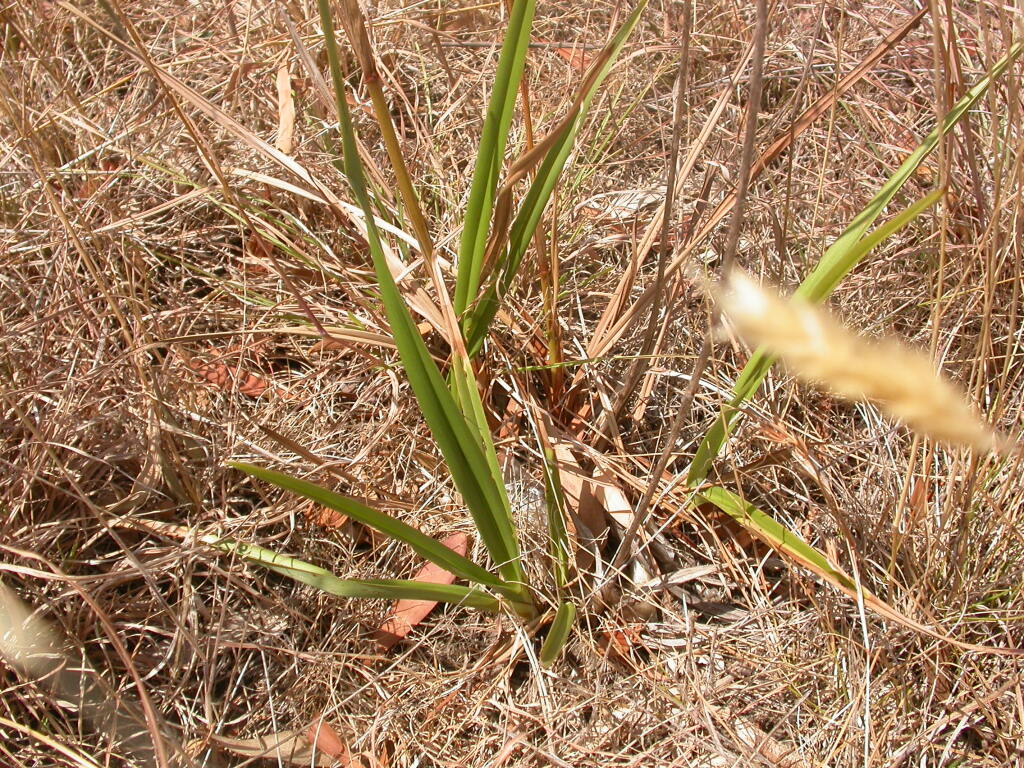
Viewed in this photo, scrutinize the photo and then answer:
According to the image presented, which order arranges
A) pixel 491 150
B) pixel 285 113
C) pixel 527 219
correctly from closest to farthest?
pixel 491 150
pixel 527 219
pixel 285 113

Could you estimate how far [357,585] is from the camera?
81 cm

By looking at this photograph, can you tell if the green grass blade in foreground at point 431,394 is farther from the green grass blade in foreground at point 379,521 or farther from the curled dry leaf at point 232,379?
the curled dry leaf at point 232,379

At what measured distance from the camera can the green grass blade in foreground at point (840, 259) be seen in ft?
2.67

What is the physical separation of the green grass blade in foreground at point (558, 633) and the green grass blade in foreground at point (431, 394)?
10 centimetres

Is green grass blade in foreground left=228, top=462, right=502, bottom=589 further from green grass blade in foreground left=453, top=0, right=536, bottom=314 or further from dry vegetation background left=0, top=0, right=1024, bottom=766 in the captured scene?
green grass blade in foreground left=453, top=0, right=536, bottom=314

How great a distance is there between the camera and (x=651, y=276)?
1.24m

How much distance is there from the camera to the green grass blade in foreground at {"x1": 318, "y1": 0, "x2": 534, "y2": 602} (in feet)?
2.51

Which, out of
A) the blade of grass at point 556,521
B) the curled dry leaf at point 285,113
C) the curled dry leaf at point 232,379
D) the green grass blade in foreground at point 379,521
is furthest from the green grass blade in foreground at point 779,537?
the curled dry leaf at point 285,113

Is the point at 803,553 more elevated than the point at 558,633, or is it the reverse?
the point at 803,553

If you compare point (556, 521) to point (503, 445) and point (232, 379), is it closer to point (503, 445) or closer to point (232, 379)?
point (503, 445)

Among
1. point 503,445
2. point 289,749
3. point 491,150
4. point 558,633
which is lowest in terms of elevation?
point 289,749

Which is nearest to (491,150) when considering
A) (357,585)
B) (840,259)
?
(840,259)

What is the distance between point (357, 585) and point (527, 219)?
491 millimetres

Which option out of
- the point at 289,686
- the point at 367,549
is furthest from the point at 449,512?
the point at 289,686
